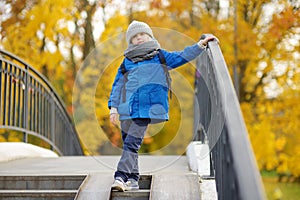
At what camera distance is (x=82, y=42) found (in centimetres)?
1591

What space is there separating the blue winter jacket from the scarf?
0.04m

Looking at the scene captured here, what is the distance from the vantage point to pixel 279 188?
21.0m

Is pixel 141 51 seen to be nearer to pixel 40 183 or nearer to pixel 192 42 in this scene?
pixel 40 183

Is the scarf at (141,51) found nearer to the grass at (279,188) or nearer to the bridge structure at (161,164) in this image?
the bridge structure at (161,164)

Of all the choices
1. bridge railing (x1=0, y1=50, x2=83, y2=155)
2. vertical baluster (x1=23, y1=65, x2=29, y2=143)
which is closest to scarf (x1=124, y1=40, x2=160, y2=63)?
bridge railing (x1=0, y1=50, x2=83, y2=155)

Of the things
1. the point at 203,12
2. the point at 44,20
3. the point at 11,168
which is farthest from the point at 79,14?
the point at 11,168

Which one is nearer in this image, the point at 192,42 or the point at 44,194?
the point at 44,194

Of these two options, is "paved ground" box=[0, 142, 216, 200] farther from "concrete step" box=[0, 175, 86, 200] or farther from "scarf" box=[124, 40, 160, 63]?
"scarf" box=[124, 40, 160, 63]

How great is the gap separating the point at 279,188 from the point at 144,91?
1863 centimetres

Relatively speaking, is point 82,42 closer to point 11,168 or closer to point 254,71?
point 254,71

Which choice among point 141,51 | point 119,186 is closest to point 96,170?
point 119,186

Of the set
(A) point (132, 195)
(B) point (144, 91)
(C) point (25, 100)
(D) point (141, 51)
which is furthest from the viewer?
(C) point (25, 100)

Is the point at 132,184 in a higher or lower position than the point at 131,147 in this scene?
lower

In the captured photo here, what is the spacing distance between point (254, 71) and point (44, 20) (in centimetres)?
548
